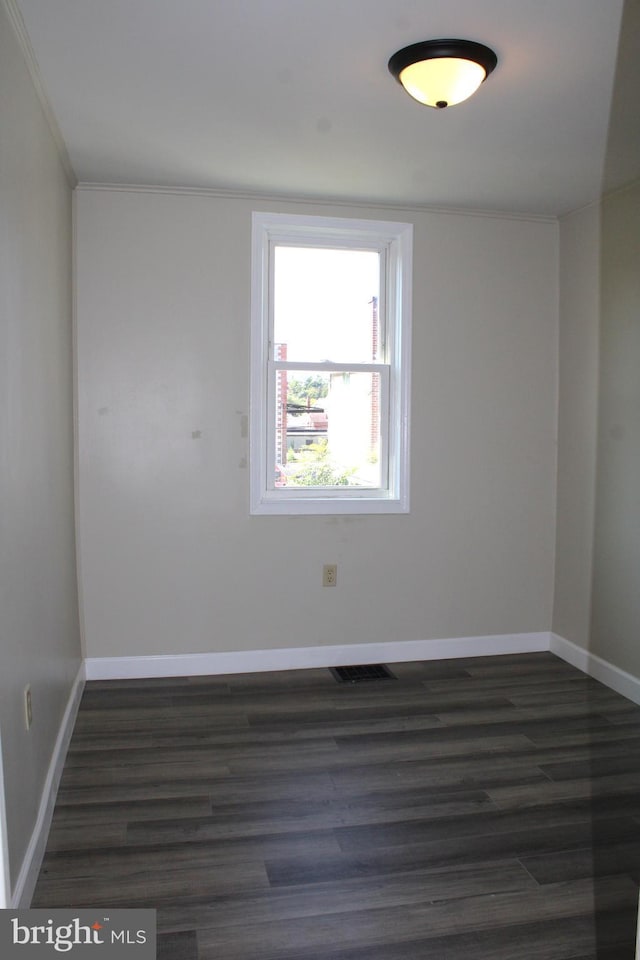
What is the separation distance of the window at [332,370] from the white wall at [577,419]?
89 cm

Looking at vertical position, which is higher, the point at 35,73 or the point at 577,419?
the point at 35,73

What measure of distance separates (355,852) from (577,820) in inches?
30.5

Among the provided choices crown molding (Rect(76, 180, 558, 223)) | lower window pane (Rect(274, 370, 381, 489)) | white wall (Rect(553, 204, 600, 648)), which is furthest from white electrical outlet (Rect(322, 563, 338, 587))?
crown molding (Rect(76, 180, 558, 223))

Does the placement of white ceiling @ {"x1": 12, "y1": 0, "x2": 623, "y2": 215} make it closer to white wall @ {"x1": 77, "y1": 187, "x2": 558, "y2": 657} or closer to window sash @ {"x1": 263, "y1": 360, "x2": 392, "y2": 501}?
white wall @ {"x1": 77, "y1": 187, "x2": 558, "y2": 657}

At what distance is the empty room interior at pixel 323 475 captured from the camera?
2.12 meters

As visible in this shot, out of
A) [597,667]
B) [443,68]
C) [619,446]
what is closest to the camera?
[443,68]

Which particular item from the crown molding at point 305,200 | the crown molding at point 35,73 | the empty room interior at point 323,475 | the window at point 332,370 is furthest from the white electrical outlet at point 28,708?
the crown molding at point 305,200

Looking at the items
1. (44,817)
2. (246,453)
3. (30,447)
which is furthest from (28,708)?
(246,453)

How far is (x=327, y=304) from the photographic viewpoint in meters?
3.99

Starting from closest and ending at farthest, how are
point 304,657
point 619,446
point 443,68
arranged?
Answer: point 443,68 → point 619,446 → point 304,657

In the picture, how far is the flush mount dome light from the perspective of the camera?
2.31 meters

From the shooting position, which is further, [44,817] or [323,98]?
[323,98]

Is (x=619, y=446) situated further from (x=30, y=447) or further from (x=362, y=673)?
(x=30, y=447)

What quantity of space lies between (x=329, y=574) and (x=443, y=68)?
2.44 metres
